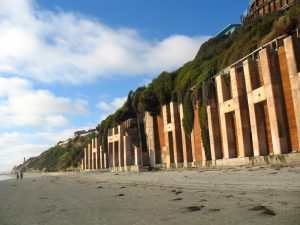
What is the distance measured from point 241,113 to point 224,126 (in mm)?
2503

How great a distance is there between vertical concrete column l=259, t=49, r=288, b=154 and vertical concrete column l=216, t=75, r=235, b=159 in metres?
5.51

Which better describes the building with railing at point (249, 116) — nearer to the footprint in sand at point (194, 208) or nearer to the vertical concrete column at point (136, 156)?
the vertical concrete column at point (136, 156)

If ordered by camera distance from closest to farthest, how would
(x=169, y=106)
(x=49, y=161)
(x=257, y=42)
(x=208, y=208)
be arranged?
(x=208, y=208)
(x=257, y=42)
(x=169, y=106)
(x=49, y=161)

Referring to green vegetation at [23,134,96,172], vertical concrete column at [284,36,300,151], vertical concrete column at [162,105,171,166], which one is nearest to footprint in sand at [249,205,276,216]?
vertical concrete column at [284,36,300,151]

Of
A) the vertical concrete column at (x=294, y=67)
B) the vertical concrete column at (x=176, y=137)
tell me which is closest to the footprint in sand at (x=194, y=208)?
the vertical concrete column at (x=294, y=67)

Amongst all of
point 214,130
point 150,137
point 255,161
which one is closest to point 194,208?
point 255,161

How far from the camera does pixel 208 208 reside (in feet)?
32.1

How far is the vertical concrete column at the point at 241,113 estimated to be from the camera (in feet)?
86.1

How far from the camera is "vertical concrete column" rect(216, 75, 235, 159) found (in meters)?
28.2

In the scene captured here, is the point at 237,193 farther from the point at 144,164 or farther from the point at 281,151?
the point at 144,164

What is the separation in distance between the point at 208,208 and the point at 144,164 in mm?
39177

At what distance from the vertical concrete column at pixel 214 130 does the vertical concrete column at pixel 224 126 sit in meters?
1.29

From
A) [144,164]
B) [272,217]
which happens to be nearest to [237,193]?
[272,217]

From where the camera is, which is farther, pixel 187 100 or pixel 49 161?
pixel 49 161
